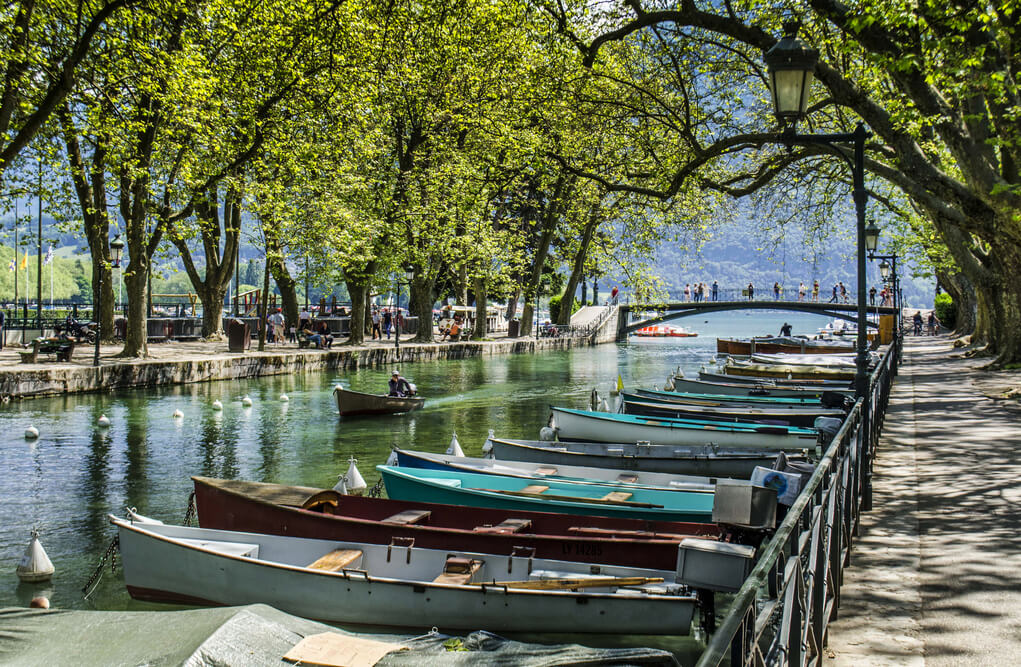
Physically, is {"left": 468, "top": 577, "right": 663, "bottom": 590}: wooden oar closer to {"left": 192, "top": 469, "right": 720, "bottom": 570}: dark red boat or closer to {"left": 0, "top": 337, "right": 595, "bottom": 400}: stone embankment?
{"left": 192, "top": 469, "right": 720, "bottom": 570}: dark red boat

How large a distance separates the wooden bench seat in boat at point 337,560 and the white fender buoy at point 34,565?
3335mm

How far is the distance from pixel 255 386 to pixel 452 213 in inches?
600

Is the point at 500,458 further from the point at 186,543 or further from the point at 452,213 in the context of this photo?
the point at 452,213

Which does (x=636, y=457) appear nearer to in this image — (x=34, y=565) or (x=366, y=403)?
(x=34, y=565)

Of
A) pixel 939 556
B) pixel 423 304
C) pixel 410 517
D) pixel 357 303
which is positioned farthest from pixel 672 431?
pixel 423 304

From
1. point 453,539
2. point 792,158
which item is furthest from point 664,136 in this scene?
point 453,539

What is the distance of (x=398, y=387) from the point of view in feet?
77.5

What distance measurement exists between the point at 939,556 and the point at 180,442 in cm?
1547

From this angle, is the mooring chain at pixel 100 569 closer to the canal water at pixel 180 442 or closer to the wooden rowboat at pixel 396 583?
the canal water at pixel 180 442

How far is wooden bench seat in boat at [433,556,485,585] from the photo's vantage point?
8328 mm

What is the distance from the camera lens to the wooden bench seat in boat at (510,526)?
30.5ft

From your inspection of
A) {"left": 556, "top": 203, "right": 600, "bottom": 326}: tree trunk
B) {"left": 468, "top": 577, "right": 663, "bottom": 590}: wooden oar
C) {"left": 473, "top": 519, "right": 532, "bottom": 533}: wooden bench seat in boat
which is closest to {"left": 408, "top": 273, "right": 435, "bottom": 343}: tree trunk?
{"left": 556, "top": 203, "right": 600, "bottom": 326}: tree trunk

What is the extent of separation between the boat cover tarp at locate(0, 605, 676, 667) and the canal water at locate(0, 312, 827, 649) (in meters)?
2.99

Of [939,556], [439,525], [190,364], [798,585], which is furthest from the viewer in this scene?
[190,364]
